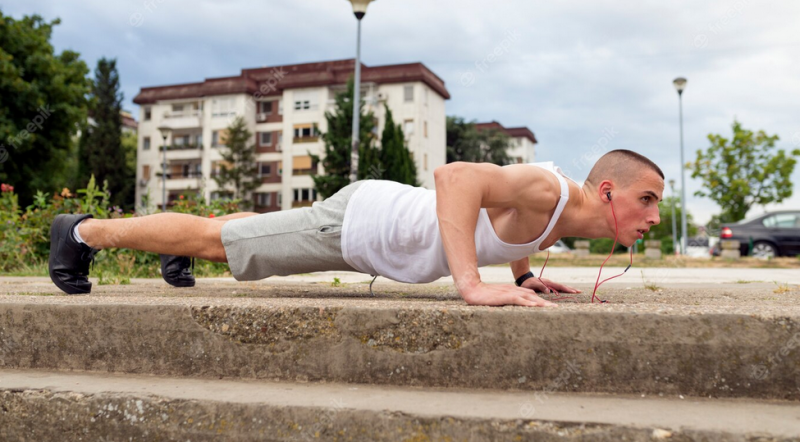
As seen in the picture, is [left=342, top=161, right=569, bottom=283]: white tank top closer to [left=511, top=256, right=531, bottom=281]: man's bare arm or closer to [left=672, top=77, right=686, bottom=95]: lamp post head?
[left=511, top=256, right=531, bottom=281]: man's bare arm

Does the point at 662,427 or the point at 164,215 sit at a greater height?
the point at 164,215

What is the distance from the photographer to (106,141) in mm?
47656

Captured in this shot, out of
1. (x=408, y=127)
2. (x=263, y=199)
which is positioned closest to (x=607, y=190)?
(x=408, y=127)

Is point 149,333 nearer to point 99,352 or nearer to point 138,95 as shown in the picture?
point 99,352

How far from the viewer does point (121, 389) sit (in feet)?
5.81

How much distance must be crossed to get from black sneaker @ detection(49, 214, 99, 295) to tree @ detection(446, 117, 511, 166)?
149 feet

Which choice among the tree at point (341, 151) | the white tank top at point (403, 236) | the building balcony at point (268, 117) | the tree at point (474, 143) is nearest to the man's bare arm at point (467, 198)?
the white tank top at point (403, 236)

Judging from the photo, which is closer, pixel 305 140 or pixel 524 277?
pixel 524 277

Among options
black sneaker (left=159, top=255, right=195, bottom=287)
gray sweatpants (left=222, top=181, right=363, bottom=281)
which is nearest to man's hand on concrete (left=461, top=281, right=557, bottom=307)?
gray sweatpants (left=222, top=181, right=363, bottom=281)

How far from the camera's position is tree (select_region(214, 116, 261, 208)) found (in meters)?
47.3

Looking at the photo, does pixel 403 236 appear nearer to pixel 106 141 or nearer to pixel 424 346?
pixel 424 346

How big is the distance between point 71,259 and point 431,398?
193cm

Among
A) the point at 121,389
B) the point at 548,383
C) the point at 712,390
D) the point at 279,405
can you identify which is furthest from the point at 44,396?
the point at 712,390

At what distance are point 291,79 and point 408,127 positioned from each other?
407 inches
